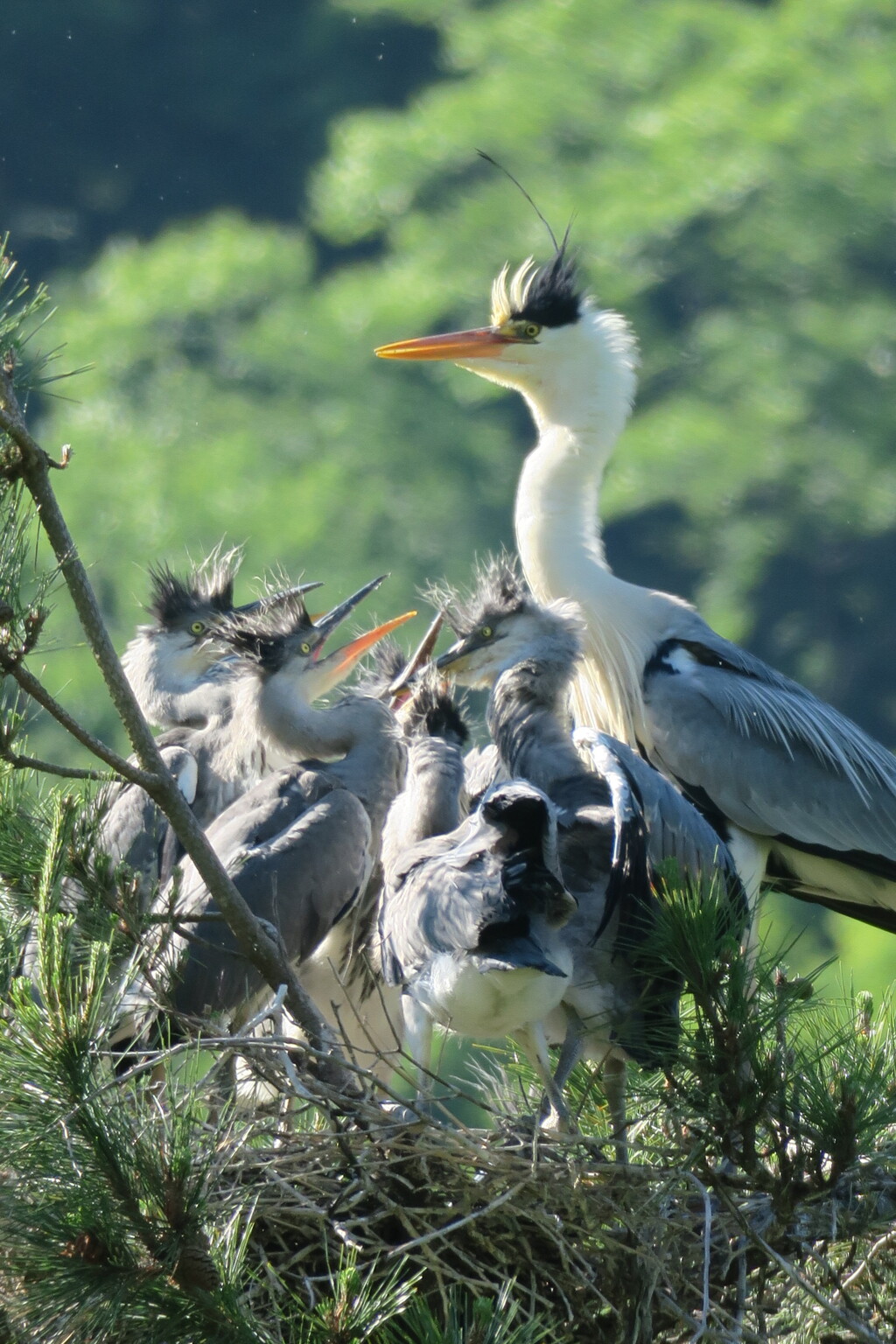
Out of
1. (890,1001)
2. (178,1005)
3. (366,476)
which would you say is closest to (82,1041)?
(178,1005)

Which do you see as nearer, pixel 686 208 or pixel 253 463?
pixel 253 463

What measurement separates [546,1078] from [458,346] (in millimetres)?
2040

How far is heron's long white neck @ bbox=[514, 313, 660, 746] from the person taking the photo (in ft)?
12.1

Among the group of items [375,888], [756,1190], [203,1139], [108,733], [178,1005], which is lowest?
[108,733]

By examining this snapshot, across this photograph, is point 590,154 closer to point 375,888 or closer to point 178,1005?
point 375,888

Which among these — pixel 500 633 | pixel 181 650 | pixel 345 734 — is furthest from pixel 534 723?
pixel 181 650

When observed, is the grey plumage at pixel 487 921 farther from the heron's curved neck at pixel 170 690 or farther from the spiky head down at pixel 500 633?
the heron's curved neck at pixel 170 690

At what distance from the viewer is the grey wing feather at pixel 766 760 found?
348 centimetres

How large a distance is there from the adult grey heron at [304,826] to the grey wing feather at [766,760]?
1.91 feet

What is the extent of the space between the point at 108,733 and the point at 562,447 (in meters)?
3.42

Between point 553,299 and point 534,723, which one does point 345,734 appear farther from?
point 553,299

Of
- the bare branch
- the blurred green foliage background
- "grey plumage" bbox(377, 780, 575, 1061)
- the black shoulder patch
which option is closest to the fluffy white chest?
"grey plumage" bbox(377, 780, 575, 1061)

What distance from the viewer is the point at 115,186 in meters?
8.51

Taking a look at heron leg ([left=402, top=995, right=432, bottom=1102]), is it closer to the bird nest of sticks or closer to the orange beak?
the bird nest of sticks
